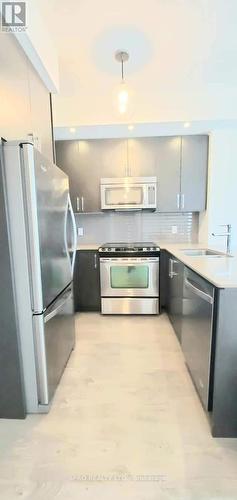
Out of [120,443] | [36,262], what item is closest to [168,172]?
[36,262]

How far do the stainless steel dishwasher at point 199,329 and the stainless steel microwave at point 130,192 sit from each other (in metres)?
1.48

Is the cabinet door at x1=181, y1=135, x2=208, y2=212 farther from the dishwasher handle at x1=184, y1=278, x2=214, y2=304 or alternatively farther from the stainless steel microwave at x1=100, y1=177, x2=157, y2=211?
the dishwasher handle at x1=184, y1=278, x2=214, y2=304

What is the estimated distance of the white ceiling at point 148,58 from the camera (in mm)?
1672

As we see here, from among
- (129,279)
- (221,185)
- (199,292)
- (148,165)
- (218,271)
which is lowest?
(129,279)

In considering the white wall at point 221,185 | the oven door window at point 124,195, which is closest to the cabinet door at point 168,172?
the oven door window at point 124,195

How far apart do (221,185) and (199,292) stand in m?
2.12

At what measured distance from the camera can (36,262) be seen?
4.93 feet

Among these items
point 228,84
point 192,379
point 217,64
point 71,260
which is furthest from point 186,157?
point 192,379

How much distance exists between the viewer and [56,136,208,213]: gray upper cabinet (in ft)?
10.9

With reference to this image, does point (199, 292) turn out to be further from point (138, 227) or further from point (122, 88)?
point (138, 227)

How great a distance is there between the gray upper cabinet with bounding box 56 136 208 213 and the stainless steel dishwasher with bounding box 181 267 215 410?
1627 mm

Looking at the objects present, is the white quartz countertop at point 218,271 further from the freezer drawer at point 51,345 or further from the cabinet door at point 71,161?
the cabinet door at point 71,161

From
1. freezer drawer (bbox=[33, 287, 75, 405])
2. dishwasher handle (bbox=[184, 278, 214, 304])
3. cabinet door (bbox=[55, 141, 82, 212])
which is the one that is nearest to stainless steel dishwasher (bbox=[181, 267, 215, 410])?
dishwasher handle (bbox=[184, 278, 214, 304])

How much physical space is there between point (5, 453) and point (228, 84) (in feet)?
12.2
